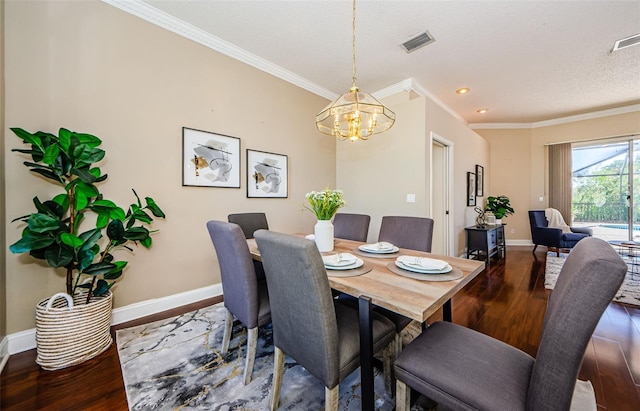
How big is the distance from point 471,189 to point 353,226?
3.44 meters

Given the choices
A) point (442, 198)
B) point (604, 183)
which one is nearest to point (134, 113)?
point (442, 198)

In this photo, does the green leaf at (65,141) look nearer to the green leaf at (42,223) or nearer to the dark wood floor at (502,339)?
the green leaf at (42,223)

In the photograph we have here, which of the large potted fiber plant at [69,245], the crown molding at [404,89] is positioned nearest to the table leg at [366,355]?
the large potted fiber plant at [69,245]

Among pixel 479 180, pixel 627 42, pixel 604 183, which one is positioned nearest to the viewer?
pixel 627 42

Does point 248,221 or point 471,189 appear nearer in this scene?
point 248,221

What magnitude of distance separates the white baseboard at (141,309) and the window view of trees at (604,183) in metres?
7.28

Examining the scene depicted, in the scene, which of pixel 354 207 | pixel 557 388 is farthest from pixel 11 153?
pixel 354 207

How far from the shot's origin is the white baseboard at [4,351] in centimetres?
162

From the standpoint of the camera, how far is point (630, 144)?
4.73m

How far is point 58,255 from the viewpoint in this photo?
1591mm

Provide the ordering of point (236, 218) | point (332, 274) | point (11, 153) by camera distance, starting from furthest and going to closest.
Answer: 1. point (236, 218)
2. point (11, 153)
3. point (332, 274)

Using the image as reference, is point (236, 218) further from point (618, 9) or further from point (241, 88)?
point (618, 9)

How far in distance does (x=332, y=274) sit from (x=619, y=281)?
994 mm

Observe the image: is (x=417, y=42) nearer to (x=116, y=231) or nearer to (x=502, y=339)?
(x=502, y=339)
